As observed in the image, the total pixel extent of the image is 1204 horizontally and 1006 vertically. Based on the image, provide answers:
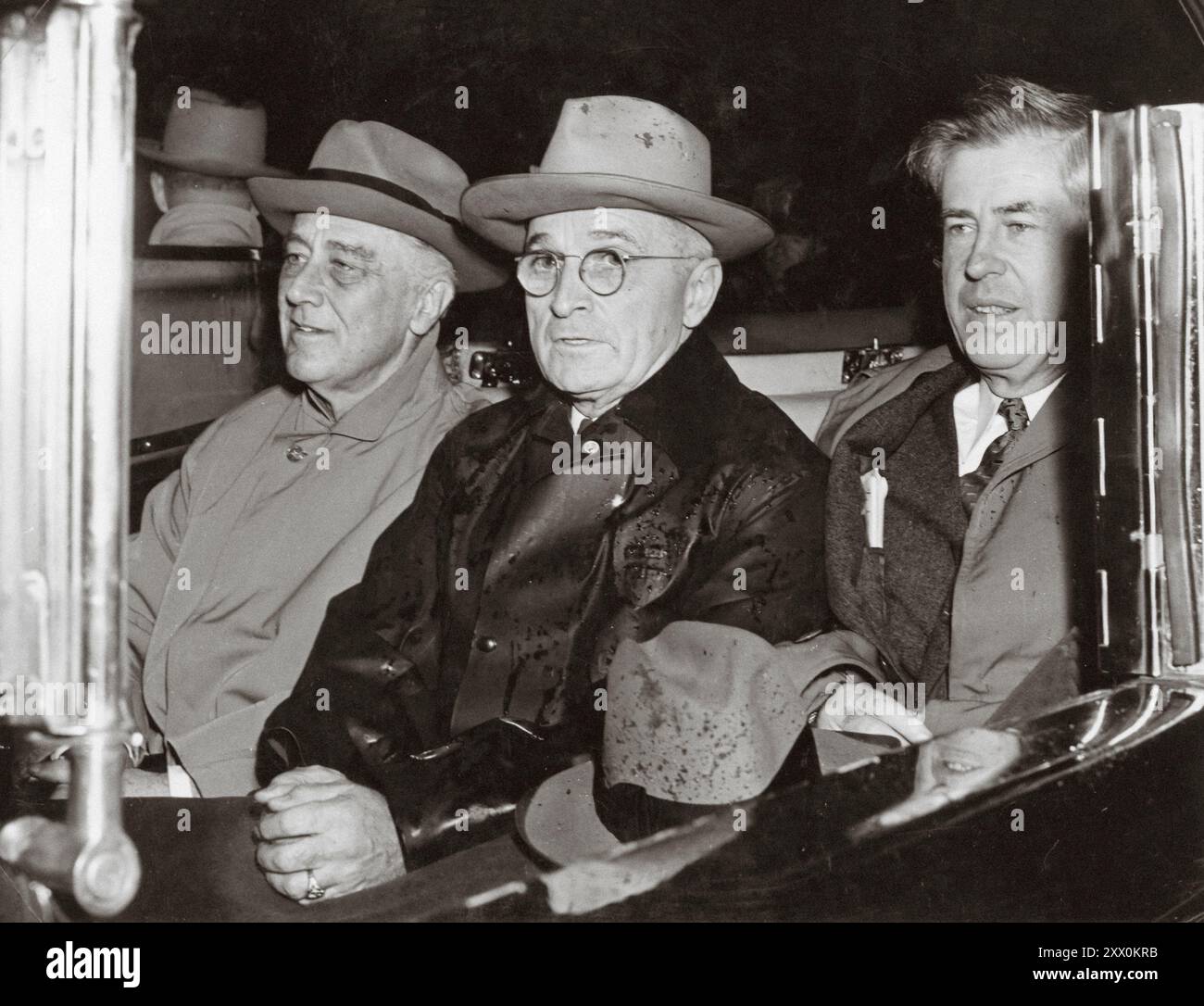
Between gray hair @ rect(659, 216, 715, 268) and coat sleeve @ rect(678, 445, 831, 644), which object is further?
gray hair @ rect(659, 216, 715, 268)

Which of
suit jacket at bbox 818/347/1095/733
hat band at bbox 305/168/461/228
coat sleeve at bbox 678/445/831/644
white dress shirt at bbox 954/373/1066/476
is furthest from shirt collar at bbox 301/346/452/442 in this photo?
white dress shirt at bbox 954/373/1066/476

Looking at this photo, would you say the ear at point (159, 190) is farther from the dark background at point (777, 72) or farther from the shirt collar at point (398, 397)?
the shirt collar at point (398, 397)

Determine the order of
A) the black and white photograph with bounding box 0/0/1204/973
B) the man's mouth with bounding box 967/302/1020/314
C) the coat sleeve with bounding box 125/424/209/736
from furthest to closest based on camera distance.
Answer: the coat sleeve with bounding box 125/424/209/736 → the man's mouth with bounding box 967/302/1020/314 → the black and white photograph with bounding box 0/0/1204/973

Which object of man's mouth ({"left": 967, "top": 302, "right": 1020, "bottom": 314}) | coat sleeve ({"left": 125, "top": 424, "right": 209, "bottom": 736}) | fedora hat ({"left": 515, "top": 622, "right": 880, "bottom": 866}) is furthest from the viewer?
coat sleeve ({"left": 125, "top": 424, "right": 209, "bottom": 736})

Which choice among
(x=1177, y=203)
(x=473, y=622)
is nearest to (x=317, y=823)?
(x=473, y=622)

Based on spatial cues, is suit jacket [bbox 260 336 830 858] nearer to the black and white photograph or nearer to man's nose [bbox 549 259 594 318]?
the black and white photograph

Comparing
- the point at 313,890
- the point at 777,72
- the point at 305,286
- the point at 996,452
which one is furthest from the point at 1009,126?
the point at 313,890

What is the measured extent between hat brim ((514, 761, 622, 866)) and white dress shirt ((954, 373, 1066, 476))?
30.6 inches

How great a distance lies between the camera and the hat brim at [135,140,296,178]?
8.71ft

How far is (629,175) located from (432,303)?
0.44m

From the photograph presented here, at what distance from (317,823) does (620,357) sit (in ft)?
2.88

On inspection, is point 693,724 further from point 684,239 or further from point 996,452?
point 684,239

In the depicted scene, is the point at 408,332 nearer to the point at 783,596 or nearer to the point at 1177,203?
the point at 783,596

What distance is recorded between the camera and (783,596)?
2.30 metres
